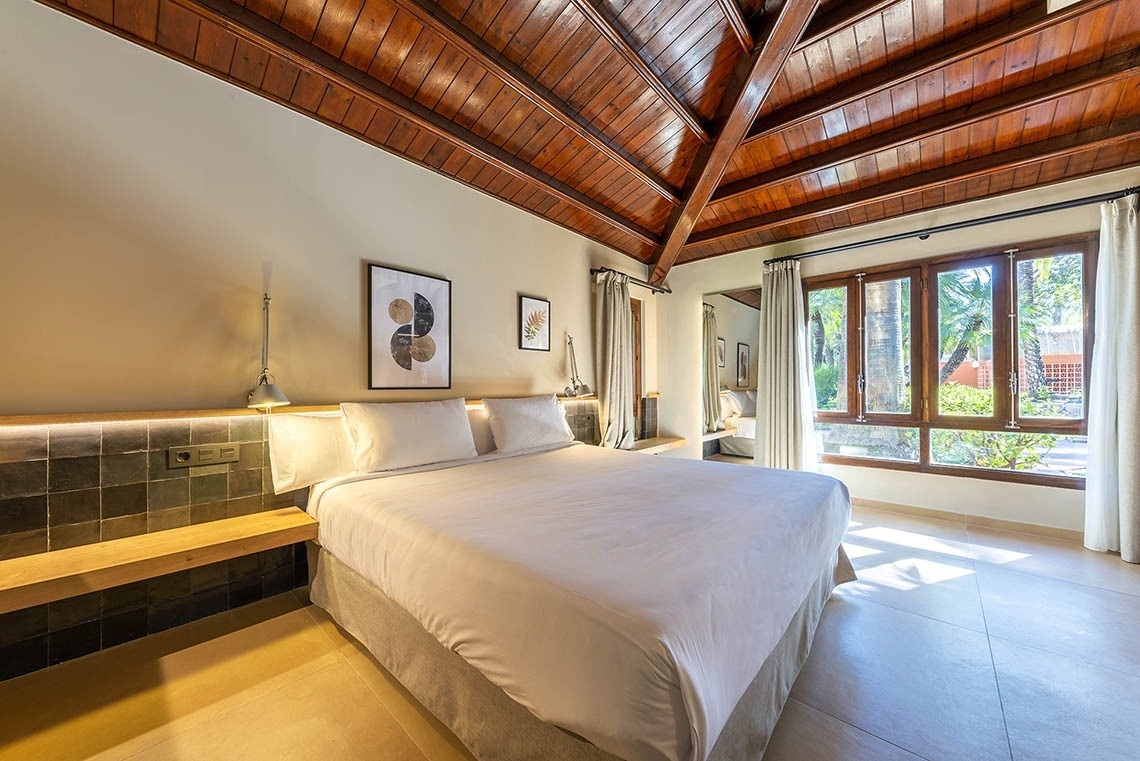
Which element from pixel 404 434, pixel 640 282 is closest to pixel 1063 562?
pixel 640 282

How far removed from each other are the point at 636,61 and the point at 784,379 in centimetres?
309

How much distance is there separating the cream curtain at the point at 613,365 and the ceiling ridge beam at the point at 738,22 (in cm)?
211

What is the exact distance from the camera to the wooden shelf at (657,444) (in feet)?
14.2

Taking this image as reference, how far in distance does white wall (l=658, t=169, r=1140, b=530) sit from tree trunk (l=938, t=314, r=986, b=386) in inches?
23.7

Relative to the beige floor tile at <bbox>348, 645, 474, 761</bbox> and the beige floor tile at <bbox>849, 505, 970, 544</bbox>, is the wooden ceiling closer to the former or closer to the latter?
the beige floor tile at <bbox>849, 505, 970, 544</bbox>

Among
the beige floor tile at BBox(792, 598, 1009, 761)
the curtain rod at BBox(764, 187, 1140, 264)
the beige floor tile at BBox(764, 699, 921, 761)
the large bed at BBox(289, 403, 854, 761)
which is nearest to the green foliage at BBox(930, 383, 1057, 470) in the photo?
the curtain rod at BBox(764, 187, 1140, 264)

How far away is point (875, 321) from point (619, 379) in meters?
2.50

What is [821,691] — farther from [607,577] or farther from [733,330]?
[733,330]

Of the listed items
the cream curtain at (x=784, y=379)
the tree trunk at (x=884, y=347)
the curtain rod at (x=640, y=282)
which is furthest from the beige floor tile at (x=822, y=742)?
the curtain rod at (x=640, y=282)

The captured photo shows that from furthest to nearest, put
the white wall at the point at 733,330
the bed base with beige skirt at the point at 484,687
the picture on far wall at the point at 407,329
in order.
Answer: the white wall at the point at 733,330 → the picture on far wall at the point at 407,329 → the bed base with beige skirt at the point at 484,687

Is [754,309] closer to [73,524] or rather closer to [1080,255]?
[1080,255]

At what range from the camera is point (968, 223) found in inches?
131

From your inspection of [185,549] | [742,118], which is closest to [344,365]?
[185,549]

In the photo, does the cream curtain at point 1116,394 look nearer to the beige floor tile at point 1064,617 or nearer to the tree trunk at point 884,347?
the beige floor tile at point 1064,617
